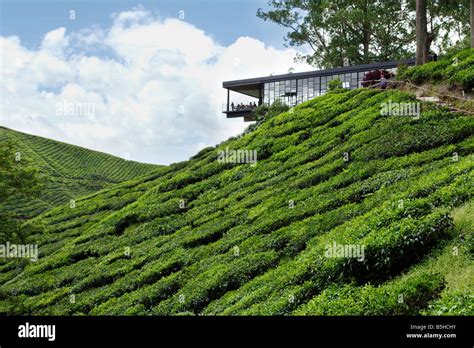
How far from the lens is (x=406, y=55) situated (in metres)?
63.8

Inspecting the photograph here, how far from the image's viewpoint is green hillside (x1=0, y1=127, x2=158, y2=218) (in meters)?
84.1

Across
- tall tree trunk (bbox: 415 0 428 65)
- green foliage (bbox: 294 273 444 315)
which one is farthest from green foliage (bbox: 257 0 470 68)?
green foliage (bbox: 294 273 444 315)

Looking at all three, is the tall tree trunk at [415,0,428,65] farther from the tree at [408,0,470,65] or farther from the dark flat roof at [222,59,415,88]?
the dark flat roof at [222,59,415,88]

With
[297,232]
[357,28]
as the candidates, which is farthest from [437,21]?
[297,232]

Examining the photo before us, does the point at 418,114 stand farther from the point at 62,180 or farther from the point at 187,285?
the point at 62,180

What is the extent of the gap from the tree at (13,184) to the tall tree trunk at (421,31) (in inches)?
980

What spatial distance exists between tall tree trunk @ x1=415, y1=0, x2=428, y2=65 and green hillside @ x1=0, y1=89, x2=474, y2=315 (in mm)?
4916

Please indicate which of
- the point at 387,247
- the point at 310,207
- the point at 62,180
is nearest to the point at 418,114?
the point at 310,207

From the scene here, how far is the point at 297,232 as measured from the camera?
2128 cm

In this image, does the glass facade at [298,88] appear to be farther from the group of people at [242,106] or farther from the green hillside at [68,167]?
the green hillside at [68,167]

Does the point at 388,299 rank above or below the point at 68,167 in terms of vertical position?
below

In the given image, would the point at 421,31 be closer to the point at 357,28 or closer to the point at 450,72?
the point at 450,72

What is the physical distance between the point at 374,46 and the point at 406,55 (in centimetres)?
Result: 402

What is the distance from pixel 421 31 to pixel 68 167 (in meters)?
77.5
